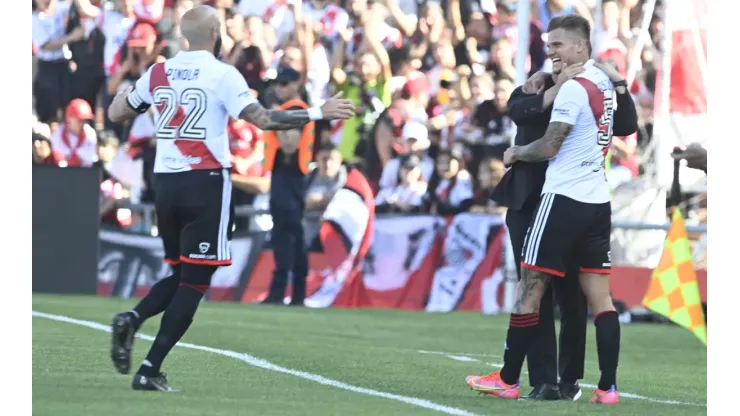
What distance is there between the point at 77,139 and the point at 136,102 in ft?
38.2

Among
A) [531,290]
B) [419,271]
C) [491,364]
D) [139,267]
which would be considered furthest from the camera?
[139,267]

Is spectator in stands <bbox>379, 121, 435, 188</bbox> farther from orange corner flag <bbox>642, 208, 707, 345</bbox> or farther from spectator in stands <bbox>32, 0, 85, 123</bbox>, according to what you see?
orange corner flag <bbox>642, 208, 707, 345</bbox>

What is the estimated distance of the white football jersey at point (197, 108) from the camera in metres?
9.01

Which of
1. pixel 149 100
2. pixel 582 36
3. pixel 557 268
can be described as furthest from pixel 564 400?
pixel 149 100

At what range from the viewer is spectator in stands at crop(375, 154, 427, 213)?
1942cm

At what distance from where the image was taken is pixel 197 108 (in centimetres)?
903

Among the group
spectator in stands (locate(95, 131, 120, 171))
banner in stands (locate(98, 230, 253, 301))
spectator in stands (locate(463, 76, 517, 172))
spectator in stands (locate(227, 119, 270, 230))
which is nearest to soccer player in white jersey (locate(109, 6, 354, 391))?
banner in stands (locate(98, 230, 253, 301))

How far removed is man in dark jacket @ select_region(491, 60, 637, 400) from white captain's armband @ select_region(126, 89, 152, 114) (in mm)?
2124

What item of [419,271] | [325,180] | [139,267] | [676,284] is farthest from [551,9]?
[676,284]

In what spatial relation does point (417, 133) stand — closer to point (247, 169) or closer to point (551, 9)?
point (247, 169)

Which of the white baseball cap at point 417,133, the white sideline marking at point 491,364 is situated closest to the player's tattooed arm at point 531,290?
the white sideline marking at point 491,364

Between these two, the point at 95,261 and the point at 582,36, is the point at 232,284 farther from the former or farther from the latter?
the point at 582,36

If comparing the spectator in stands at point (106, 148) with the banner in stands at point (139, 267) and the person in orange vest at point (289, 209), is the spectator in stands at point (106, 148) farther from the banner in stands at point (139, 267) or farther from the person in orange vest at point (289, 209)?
the person in orange vest at point (289, 209)

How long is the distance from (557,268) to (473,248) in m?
9.37
